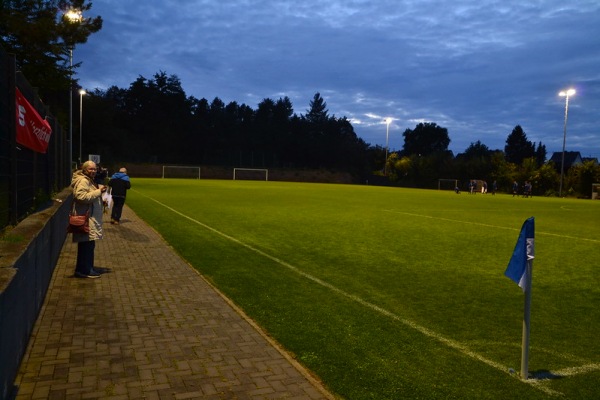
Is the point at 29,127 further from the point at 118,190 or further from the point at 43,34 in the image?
the point at 43,34

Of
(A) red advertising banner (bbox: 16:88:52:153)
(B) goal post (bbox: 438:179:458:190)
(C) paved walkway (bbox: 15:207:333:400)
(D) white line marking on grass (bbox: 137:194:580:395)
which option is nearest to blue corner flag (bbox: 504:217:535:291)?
(D) white line marking on grass (bbox: 137:194:580:395)

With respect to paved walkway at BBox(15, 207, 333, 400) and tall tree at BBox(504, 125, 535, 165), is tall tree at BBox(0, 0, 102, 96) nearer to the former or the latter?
paved walkway at BBox(15, 207, 333, 400)

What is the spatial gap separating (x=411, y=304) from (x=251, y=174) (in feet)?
265

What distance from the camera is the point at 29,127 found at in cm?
→ 734

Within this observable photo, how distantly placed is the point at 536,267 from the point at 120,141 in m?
82.6

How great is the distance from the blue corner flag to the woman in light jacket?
5.69m

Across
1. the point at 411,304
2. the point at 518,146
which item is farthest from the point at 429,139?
the point at 411,304

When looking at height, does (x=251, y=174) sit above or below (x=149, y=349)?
above

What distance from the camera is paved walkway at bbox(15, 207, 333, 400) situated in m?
4.01

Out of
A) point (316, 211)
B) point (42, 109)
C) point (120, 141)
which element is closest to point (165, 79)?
point (120, 141)

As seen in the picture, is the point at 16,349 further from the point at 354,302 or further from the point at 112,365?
the point at 354,302

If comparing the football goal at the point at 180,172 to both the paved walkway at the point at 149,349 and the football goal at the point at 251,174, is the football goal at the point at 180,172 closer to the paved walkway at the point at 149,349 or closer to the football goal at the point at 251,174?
the football goal at the point at 251,174

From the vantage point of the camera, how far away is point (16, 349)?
402cm

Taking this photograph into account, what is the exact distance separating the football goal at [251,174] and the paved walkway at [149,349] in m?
77.4
